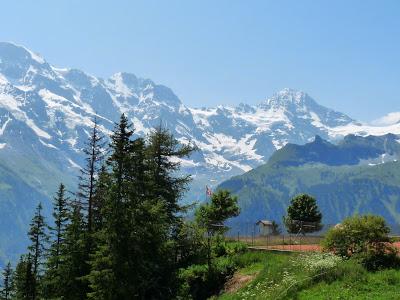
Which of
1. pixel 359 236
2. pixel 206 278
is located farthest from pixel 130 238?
pixel 359 236

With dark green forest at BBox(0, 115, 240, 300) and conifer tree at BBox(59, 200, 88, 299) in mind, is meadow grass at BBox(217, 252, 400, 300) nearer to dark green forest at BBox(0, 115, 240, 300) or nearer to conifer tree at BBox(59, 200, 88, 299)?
dark green forest at BBox(0, 115, 240, 300)

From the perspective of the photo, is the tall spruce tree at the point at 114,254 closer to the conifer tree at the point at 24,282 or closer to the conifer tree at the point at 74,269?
the conifer tree at the point at 74,269

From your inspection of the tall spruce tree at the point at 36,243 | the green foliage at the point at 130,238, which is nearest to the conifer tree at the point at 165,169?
the green foliage at the point at 130,238

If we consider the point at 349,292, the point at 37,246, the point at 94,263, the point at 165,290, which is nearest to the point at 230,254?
the point at 165,290

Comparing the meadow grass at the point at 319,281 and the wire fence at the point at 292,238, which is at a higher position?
the wire fence at the point at 292,238

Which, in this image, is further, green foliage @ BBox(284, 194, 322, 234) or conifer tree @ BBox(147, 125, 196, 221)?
green foliage @ BBox(284, 194, 322, 234)

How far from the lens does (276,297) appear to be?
30.0 meters

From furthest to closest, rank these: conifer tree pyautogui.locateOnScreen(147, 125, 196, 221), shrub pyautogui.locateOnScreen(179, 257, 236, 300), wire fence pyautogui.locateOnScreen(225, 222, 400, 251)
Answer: wire fence pyautogui.locateOnScreen(225, 222, 400, 251)
conifer tree pyautogui.locateOnScreen(147, 125, 196, 221)
shrub pyautogui.locateOnScreen(179, 257, 236, 300)

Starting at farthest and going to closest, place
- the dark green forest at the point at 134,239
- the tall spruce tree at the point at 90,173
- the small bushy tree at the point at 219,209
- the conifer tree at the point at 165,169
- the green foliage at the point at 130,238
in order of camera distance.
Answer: the small bushy tree at the point at 219,209 < the conifer tree at the point at 165,169 < the tall spruce tree at the point at 90,173 < the dark green forest at the point at 134,239 < the green foliage at the point at 130,238

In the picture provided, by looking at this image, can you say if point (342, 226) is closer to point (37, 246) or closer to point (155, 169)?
point (155, 169)

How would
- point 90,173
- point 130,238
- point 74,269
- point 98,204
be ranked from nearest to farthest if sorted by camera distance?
point 130,238 < point 74,269 < point 98,204 < point 90,173

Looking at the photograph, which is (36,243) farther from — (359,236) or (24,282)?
(359,236)

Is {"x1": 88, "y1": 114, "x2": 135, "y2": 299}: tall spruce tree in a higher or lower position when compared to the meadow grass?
higher

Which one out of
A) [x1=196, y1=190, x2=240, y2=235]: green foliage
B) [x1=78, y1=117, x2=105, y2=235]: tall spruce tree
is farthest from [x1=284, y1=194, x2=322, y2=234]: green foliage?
[x1=78, y1=117, x2=105, y2=235]: tall spruce tree
